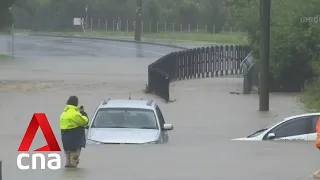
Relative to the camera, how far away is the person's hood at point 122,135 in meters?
20.4

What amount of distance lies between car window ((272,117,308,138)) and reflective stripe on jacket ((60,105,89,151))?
729 centimetres

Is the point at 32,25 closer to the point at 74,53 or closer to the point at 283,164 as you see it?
the point at 74,53

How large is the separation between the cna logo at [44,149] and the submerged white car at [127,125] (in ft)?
10.1

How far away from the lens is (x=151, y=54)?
67.4m

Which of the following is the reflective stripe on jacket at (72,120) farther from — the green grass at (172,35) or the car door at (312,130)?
the green grass at (172,35)

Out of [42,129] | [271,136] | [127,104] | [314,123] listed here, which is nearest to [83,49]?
[127,104]

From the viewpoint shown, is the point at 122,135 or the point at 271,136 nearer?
the point at 122,135

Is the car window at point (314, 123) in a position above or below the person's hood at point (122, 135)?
above

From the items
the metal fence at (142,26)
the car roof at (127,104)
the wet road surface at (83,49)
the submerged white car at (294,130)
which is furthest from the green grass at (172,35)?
the submerged white car at (294,130)

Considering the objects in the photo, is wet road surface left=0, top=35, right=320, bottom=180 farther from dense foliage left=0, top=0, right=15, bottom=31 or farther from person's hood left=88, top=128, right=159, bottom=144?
dense foliage left=0, top=0, right=15, bottom=31

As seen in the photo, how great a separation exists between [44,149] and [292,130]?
6.88 meters

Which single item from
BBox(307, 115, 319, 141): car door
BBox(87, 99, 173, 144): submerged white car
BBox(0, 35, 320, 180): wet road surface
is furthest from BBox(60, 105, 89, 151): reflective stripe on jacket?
BBox(307, 115, 319, 141): car door

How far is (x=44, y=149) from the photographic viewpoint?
17.1 meters

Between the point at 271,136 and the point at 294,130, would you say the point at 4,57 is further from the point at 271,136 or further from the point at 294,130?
the point at 294,130
